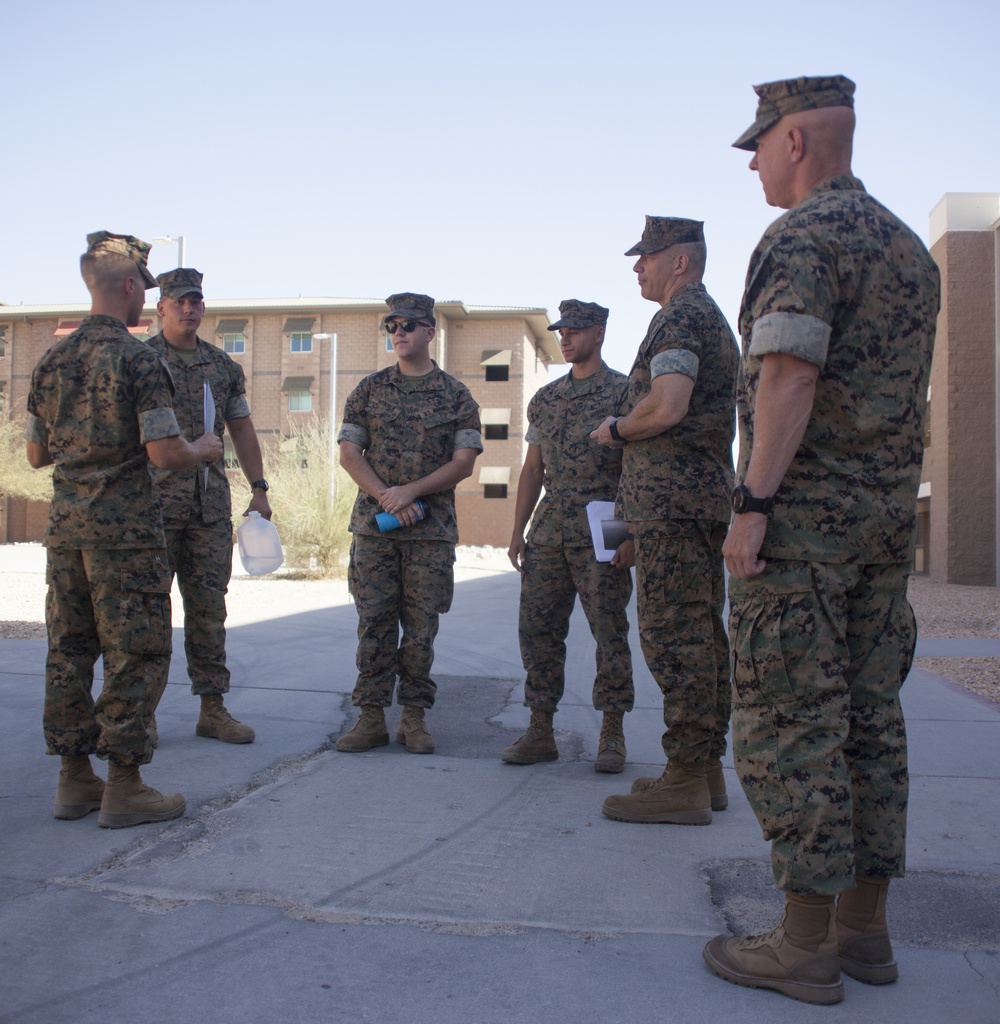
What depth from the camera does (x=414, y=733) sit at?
4.44 m

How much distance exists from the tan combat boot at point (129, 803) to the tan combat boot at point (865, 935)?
6.91 ft

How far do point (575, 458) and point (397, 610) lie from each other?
1081 mm

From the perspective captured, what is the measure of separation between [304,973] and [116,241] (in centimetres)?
243

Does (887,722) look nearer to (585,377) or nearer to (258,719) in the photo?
(585,377)

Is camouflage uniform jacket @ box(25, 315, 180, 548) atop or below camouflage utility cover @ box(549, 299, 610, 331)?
below

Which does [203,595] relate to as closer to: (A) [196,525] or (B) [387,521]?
(A) [196,525]

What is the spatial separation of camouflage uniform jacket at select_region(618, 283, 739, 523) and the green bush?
583 inches

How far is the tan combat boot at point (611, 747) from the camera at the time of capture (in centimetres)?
411

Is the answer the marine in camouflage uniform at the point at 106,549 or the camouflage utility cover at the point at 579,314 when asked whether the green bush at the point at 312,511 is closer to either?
the camouflage utility cover at the point at 579,314

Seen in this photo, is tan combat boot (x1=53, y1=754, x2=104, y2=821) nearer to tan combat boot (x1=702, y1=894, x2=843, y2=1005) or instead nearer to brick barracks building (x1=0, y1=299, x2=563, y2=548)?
tan combat boot (x1=702, y1=894, x2=843, y2=1005)

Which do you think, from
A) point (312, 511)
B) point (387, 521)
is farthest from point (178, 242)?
point (387, 521)

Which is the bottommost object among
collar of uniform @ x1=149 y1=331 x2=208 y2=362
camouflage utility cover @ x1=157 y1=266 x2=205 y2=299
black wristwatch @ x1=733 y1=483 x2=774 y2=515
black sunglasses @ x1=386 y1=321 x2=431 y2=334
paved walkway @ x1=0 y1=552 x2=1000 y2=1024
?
paved walkway @ x1=0 y1=552 x2=1000 y2=1024

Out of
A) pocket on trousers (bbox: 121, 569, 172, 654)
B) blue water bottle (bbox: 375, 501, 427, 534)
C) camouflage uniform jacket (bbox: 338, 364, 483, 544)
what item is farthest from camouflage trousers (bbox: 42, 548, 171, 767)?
camouflage uniform jacket (bbox: 338, 364, 483, 544)

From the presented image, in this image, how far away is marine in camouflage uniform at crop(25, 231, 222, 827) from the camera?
3.24 meters
